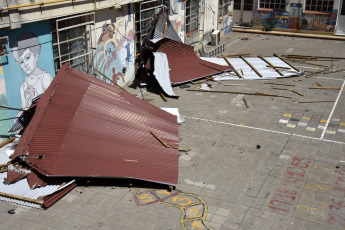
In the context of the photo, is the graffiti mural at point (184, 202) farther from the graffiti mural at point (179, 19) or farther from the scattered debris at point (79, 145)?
the graffiti mural at point (179, 19)

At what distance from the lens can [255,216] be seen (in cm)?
1051

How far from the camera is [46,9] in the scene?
551 inches

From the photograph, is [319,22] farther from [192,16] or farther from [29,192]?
[29,192]

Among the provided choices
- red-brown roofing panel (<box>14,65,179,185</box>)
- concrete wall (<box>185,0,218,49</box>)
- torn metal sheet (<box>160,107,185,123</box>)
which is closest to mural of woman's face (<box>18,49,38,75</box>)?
red-brown roofing panel (<box>14,65,179,185</box>)

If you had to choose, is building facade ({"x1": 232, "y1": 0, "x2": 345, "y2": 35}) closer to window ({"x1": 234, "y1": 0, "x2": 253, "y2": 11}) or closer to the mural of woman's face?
window ({"x1": 234, "y1": 0, "x2": 253, "y2": 11})

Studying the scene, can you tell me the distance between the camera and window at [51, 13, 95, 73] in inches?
593

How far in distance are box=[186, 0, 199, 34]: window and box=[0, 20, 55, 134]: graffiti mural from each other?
1156 centimetres

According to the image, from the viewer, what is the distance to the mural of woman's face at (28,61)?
1362 centimetres

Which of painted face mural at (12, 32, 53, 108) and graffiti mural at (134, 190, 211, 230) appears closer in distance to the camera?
graffiti mural at (134, 190, 211, 230)

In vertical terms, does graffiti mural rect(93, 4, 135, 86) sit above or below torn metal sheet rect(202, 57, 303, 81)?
above

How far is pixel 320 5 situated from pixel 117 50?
17807 millimetres

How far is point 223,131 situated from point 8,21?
25.6 feet

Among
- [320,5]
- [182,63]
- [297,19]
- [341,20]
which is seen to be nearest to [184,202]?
[182,63]

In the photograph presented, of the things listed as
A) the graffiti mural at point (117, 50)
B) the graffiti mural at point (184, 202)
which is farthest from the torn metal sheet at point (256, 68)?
the graffiti mural at point (184, 202)
